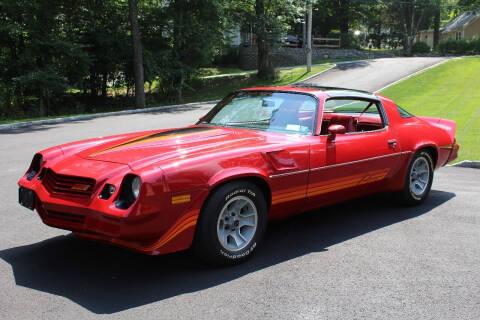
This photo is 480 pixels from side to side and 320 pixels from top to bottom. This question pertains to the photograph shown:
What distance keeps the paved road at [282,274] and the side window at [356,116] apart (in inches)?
42.0

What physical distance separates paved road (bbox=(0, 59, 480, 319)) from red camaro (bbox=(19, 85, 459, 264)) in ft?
→ 1.10

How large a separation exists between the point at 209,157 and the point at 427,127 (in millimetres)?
3554

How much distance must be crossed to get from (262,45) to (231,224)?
3110cm

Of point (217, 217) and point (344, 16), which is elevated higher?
point (344, 16)

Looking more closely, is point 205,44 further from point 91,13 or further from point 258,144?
point 258,144

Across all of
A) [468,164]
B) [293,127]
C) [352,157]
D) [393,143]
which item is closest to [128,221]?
[293,127]

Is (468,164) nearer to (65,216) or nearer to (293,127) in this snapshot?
(293,127)

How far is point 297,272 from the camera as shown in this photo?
13.6 ft

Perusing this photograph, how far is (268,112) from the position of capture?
5309 mm

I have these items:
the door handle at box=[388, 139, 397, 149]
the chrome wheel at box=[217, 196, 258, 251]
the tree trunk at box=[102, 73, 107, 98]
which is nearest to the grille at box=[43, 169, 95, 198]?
the chrome wheel at box=[217, 196, 258, 251]

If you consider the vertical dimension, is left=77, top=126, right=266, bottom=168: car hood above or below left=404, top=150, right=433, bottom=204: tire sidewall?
above

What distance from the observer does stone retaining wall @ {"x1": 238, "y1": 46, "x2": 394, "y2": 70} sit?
46281mm

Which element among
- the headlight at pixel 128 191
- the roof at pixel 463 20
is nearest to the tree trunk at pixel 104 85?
the headlight at pixel 128 191

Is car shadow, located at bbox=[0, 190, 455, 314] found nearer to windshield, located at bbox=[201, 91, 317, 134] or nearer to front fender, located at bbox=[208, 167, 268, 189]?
front fender, located at bbox=[208, 167, 268, 189]
